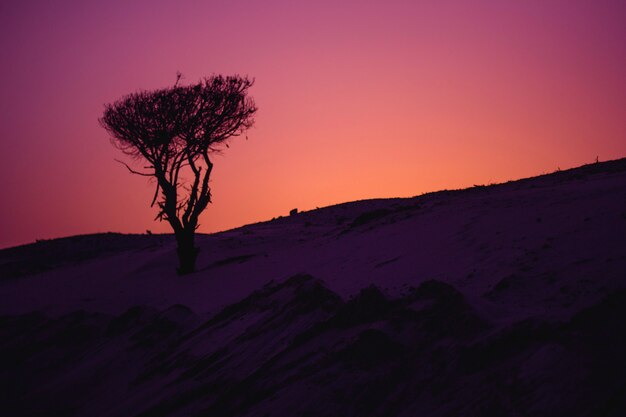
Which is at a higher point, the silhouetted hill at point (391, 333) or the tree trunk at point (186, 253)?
the tree trunk at point (186, 253)

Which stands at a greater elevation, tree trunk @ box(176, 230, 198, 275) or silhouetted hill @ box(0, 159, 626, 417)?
tree trunk @ box(176, 230, 198, 275)

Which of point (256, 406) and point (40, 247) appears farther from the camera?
point (40, 247)

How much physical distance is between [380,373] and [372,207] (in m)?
23.1

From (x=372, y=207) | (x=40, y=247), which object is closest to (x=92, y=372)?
(x=372, y=207)

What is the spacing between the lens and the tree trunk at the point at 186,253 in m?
18.9

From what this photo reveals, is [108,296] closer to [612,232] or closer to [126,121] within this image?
[126,121]

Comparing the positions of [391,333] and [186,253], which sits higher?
[186,253]

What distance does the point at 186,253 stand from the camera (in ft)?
62.2

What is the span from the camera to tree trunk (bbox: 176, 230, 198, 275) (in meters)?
18.9

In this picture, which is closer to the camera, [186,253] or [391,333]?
[391,333]

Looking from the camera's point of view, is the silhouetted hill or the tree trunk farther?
the tree trunk

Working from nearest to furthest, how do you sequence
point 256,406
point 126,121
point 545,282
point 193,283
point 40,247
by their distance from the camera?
point 256,406
point 545,282
point 193,283
point 126,121
point 40,247

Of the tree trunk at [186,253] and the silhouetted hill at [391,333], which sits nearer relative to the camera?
the silhouetted hill at [391,333]

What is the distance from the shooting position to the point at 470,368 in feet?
15.3
